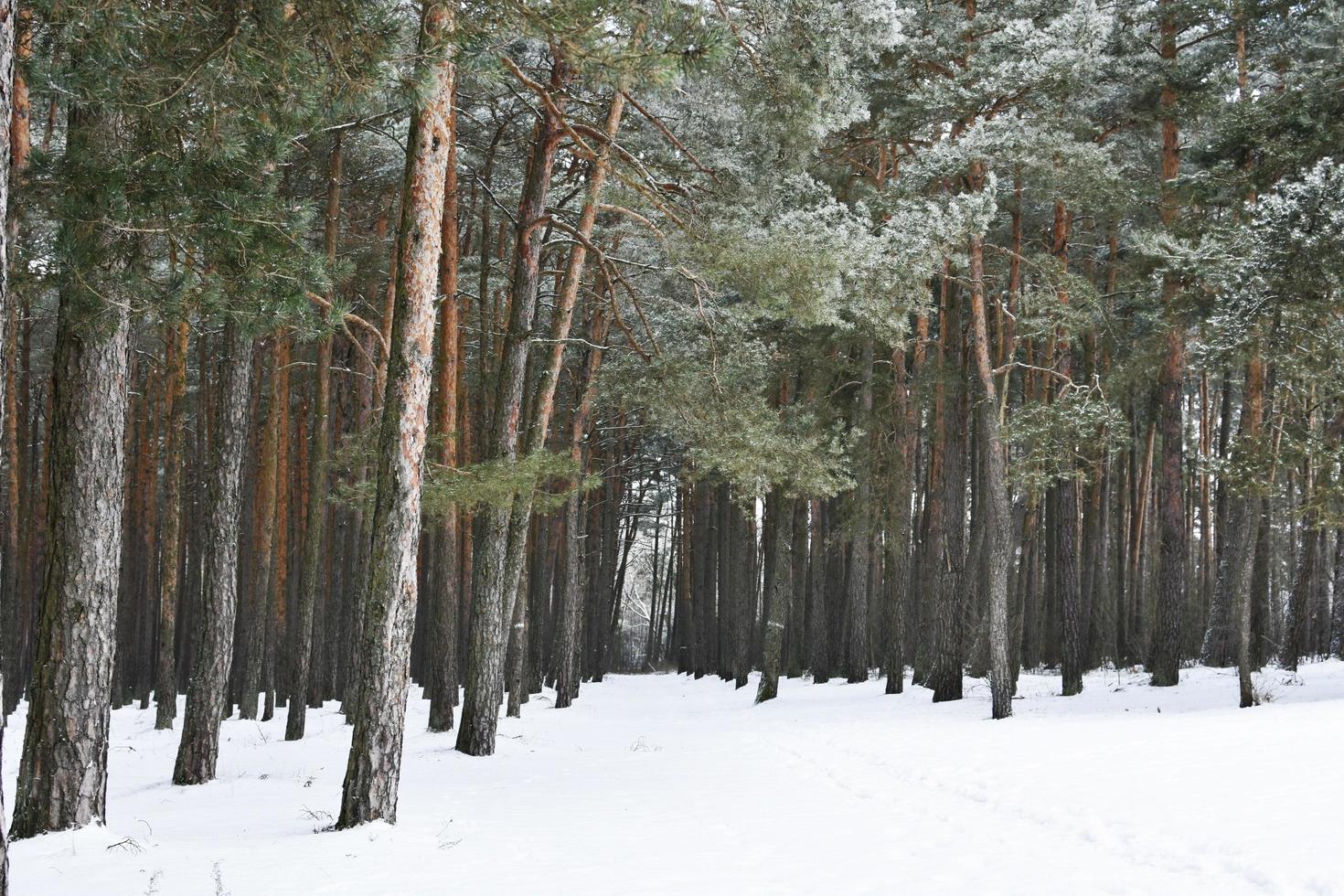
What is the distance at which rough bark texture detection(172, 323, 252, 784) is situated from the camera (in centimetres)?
961

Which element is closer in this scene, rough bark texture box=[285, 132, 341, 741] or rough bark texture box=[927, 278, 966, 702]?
rough bark texture box=[285, 132, 341, 741]

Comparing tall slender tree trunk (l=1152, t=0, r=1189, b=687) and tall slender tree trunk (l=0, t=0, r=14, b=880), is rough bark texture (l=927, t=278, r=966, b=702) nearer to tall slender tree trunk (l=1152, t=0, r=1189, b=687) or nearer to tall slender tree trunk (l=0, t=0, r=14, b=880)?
tall slender tree trunk (l=1152, t=0, r=1189, b=687)

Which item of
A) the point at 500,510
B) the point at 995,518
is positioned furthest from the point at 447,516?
the point at 995,518

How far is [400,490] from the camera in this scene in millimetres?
7211

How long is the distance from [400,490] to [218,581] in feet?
11.5

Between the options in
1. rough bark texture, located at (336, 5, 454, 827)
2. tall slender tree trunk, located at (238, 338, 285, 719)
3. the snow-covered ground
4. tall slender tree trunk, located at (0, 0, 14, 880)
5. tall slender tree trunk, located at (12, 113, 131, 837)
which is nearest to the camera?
tall slender tree trunk, located at (0, 0, 14, 880)

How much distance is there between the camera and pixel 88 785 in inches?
263

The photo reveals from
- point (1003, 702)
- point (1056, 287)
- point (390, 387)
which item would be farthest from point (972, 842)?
point (1056, 287)

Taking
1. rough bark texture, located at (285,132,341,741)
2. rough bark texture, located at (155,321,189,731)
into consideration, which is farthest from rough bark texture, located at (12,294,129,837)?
rough bark texture, located at (285,132,341,741)

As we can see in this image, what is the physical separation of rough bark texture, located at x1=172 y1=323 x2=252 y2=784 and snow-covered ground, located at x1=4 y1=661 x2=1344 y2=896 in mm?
421

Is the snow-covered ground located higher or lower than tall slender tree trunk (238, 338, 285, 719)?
lower

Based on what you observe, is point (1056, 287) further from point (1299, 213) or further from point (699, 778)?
point (699, 778)

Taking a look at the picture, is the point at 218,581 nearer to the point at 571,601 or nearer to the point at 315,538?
the point at 315,538

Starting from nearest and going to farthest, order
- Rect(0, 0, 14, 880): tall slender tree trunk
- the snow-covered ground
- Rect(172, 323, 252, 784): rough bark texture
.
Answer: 1. Rect(0, 0, 14, 880): tall slender tree trunk
2. the snow-covered ground
3. Rect(172, 323, 252, 784): rough bark texture
